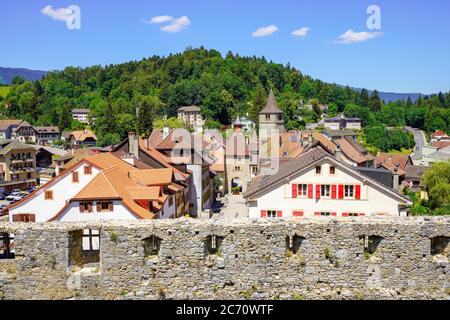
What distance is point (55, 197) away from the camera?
32250 mm

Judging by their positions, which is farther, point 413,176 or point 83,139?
point 83,139

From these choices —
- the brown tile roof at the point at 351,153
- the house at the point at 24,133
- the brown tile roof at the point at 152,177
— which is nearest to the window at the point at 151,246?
the brown tile roof at the point at 152,177

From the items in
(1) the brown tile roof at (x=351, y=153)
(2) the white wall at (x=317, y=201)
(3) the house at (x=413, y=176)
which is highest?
(1) the brown tile roof at (x=351, y=153)

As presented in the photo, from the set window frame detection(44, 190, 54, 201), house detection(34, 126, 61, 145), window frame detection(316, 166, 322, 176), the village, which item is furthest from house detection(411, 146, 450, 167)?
house detection(34, 126, 61, 145)

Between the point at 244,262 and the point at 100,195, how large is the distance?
649 inches

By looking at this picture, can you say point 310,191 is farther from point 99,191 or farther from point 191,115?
point 191,115

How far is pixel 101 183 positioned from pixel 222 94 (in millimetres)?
144811

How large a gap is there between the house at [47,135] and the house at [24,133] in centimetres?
146

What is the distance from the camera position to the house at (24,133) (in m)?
148

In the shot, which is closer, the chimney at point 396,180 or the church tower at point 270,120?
the chimney at point 396,180

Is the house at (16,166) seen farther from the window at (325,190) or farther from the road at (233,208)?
the window at (325,190)

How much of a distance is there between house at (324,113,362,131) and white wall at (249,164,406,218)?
15031 centimetres

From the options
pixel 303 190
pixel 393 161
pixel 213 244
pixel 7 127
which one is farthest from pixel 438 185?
pixel 7 127
